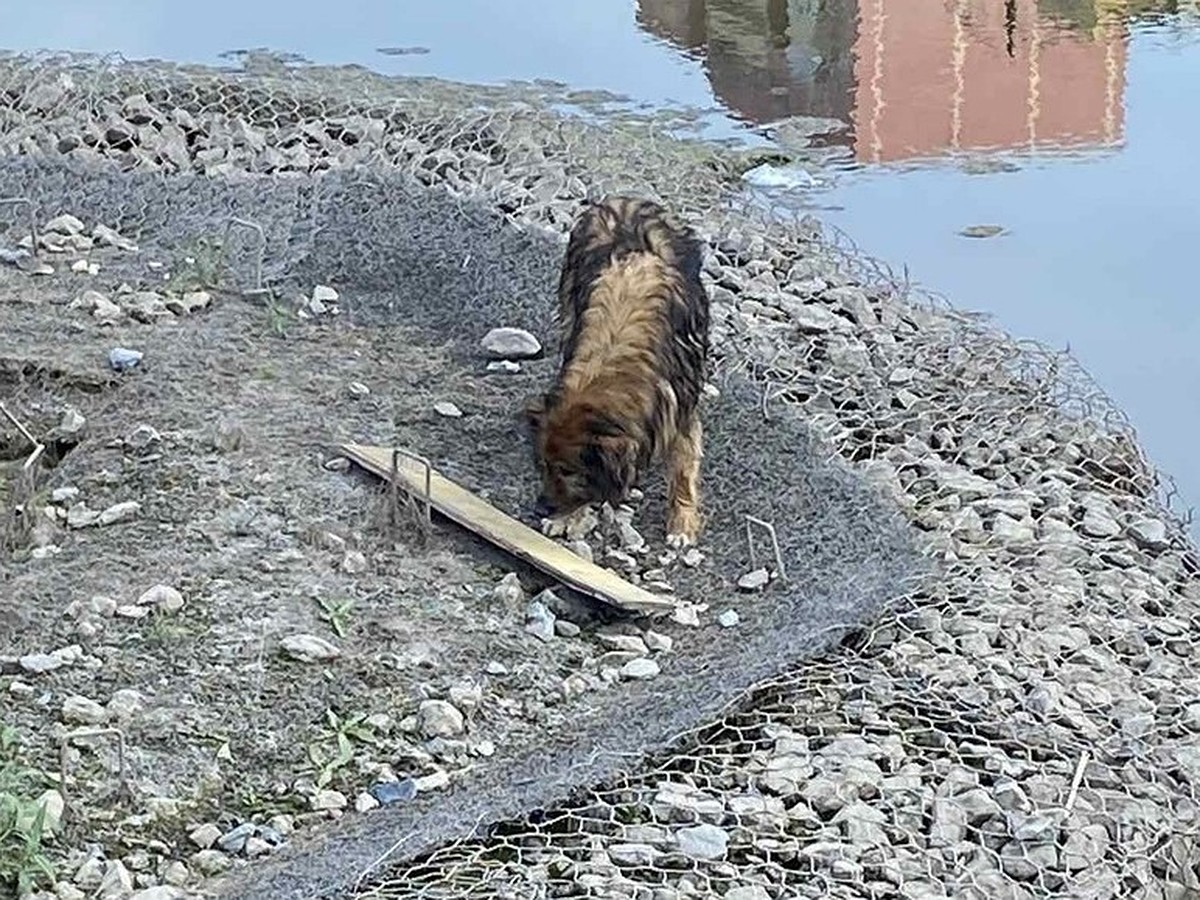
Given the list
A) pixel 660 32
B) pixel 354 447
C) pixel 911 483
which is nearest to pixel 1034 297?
pixel 911 483

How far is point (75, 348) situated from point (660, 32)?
6.00 meters

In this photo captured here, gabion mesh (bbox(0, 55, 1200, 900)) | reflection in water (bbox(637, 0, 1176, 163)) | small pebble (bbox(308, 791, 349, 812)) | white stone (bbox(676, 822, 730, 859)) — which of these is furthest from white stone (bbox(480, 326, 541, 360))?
reflection in water (bbox(637, 0, 1176, 163))

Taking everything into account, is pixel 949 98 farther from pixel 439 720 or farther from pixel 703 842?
pixel 703 842

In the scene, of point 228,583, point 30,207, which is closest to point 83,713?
point 228,583

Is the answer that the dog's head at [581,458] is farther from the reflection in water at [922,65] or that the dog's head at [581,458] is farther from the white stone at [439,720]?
the reflection in water at [922,65]

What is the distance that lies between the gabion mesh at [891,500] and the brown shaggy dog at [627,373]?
51cm

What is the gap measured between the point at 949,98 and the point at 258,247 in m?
4.48

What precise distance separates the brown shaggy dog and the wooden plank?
0.18 meters

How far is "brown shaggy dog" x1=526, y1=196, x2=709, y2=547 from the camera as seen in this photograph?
18.7 ft

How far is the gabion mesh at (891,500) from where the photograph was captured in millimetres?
4312

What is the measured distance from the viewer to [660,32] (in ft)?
39.2

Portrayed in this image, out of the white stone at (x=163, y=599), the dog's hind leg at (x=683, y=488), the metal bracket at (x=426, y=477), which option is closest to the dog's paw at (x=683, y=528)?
the dog's hind leg at (x=683, y=488)

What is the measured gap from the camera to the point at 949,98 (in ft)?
35.1

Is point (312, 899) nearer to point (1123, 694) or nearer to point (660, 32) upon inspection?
point (1123, 694)
